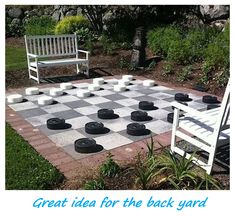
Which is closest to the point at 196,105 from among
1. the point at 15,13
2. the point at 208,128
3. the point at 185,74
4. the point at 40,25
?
the point at 185,74

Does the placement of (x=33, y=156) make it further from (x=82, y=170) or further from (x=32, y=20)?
(x=32, y=20)

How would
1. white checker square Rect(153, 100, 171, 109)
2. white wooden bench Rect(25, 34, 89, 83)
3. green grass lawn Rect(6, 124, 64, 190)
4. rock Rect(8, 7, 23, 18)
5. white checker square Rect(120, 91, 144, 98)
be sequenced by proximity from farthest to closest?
rock Rect(8, 7, 23, 18) < white wooden bench Rect(25, 34, 89, 83) < white checker square Rect(120, 91, 144, 98) < white checker square Rect(153, 100, 171, 109) < green grass lawn Rect(6, 124, 64, 190)

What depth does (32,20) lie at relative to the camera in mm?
15922

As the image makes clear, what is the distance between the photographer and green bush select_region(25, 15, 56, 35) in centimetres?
1413

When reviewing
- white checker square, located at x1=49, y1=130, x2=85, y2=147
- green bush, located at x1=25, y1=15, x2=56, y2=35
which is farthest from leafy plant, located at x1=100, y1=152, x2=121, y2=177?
green bush, located at x1=25, y1=15, x2=56, y2=35

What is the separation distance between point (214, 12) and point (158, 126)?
320 inches

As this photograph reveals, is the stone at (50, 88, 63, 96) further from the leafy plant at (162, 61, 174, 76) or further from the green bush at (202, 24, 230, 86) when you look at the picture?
the green bush at (202, 24, 230, 86)

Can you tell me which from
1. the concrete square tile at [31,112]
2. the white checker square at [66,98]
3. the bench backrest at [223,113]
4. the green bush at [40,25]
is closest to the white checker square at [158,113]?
the white checker square at [66,98]

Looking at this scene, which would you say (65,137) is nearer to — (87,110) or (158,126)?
(87,110)

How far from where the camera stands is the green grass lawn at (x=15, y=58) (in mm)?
10312

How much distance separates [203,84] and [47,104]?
13.3 feet

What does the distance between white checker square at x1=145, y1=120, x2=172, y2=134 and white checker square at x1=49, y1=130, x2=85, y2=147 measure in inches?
48.8

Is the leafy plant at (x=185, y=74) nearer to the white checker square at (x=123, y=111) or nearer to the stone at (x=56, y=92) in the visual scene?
the white checker square at (x=123, y=111)

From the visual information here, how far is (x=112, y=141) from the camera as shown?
5164 millimetres
